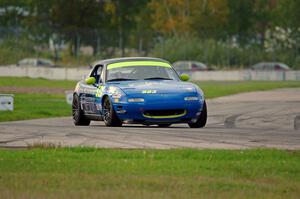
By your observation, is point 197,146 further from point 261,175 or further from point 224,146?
point 261,175

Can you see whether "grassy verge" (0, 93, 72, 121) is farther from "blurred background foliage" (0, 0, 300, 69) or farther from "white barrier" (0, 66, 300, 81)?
"blurred background foliage" (0, 0, 300, 69)

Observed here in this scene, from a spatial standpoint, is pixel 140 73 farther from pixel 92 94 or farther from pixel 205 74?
pixel 205 74

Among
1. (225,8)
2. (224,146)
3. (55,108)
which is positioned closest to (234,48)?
(225,8)

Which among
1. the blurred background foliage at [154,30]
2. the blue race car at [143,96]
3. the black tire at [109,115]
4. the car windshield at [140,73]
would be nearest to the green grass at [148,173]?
the blue race car at [143,96]

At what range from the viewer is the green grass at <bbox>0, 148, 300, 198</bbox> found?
34.2 feet

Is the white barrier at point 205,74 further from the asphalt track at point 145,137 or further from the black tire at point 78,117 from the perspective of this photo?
the asphalt track at point 145,137

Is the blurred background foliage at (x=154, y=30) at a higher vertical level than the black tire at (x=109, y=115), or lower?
lower

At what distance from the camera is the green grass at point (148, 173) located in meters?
10.4

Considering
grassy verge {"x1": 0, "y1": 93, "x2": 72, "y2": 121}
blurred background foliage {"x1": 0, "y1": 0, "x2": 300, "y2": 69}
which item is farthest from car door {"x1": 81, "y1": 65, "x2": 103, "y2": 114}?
blurred background foliage {"x1": 0, "y1": 0, "x2": 300, "y2": 69}

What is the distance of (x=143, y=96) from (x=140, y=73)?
1.32 metres

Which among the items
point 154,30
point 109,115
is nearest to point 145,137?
point 109,115

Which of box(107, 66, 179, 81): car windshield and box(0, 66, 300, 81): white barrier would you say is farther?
box(0, 66, 300, 81): white barrier

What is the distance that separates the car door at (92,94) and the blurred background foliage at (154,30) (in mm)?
42914

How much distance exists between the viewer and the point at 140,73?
805 inches
